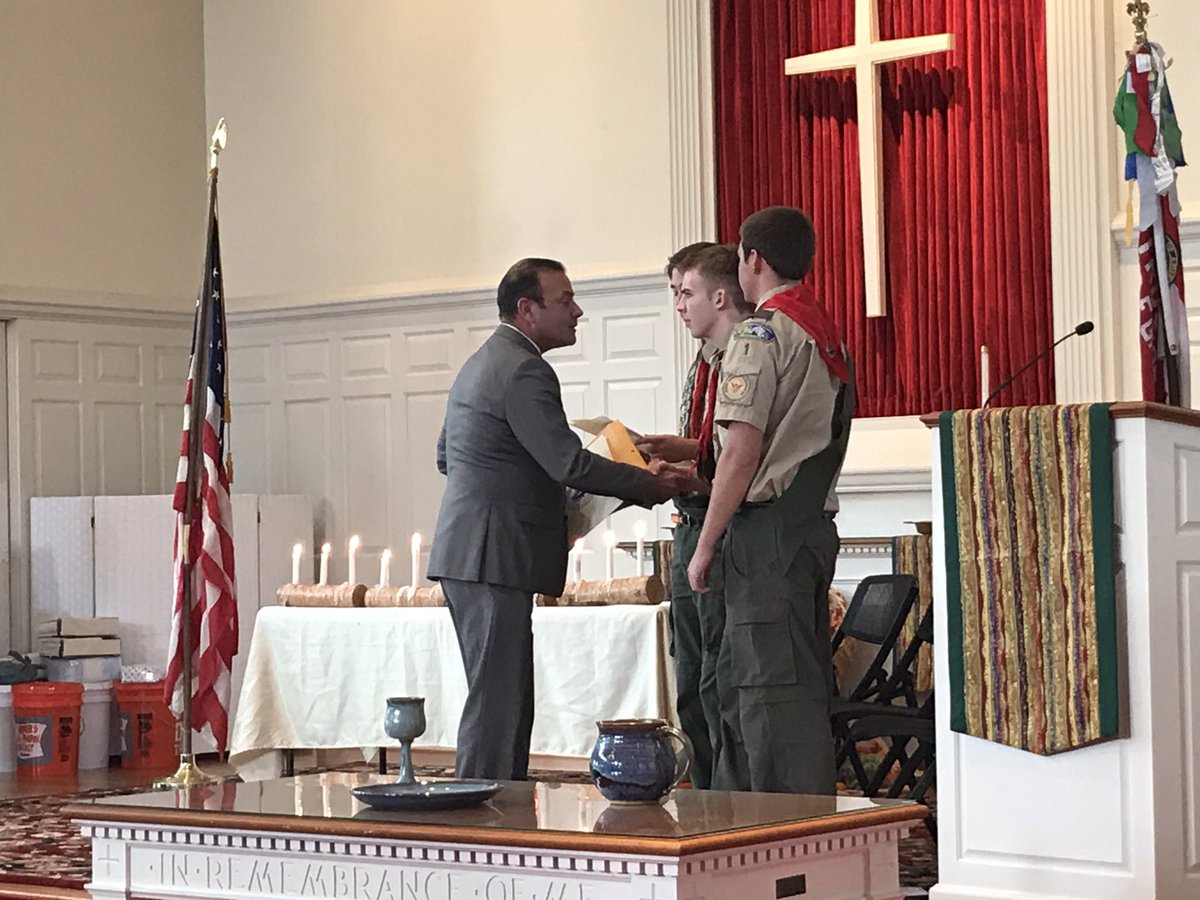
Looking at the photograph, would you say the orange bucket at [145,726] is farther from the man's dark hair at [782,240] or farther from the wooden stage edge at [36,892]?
the man's dark hair at [782,240]

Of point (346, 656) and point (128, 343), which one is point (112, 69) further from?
point (346, 656)

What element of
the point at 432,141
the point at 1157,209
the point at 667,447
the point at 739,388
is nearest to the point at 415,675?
the point at 667,447

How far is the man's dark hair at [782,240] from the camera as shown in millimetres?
4508

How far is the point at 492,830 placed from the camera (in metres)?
3.14

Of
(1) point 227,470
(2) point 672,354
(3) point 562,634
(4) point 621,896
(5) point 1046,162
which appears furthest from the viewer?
(2) point 672,354

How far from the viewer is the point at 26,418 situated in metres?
9.74

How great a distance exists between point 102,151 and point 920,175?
4.40 metres

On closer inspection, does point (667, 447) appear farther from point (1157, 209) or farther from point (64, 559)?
point (64, 559)

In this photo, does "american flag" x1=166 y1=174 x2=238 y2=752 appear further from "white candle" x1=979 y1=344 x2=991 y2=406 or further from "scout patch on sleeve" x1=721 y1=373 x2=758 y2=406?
"scout patch on sleeve" x1=721 y1=373 x2=758 y2=406

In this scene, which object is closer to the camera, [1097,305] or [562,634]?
[562,634]

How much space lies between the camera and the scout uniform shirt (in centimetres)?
440

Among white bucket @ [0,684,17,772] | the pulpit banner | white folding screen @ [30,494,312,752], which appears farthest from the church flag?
white bucket @ [0,684,17,772]

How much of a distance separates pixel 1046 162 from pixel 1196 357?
3.60 ft

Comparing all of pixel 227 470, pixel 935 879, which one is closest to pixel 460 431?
pixel 935 879
